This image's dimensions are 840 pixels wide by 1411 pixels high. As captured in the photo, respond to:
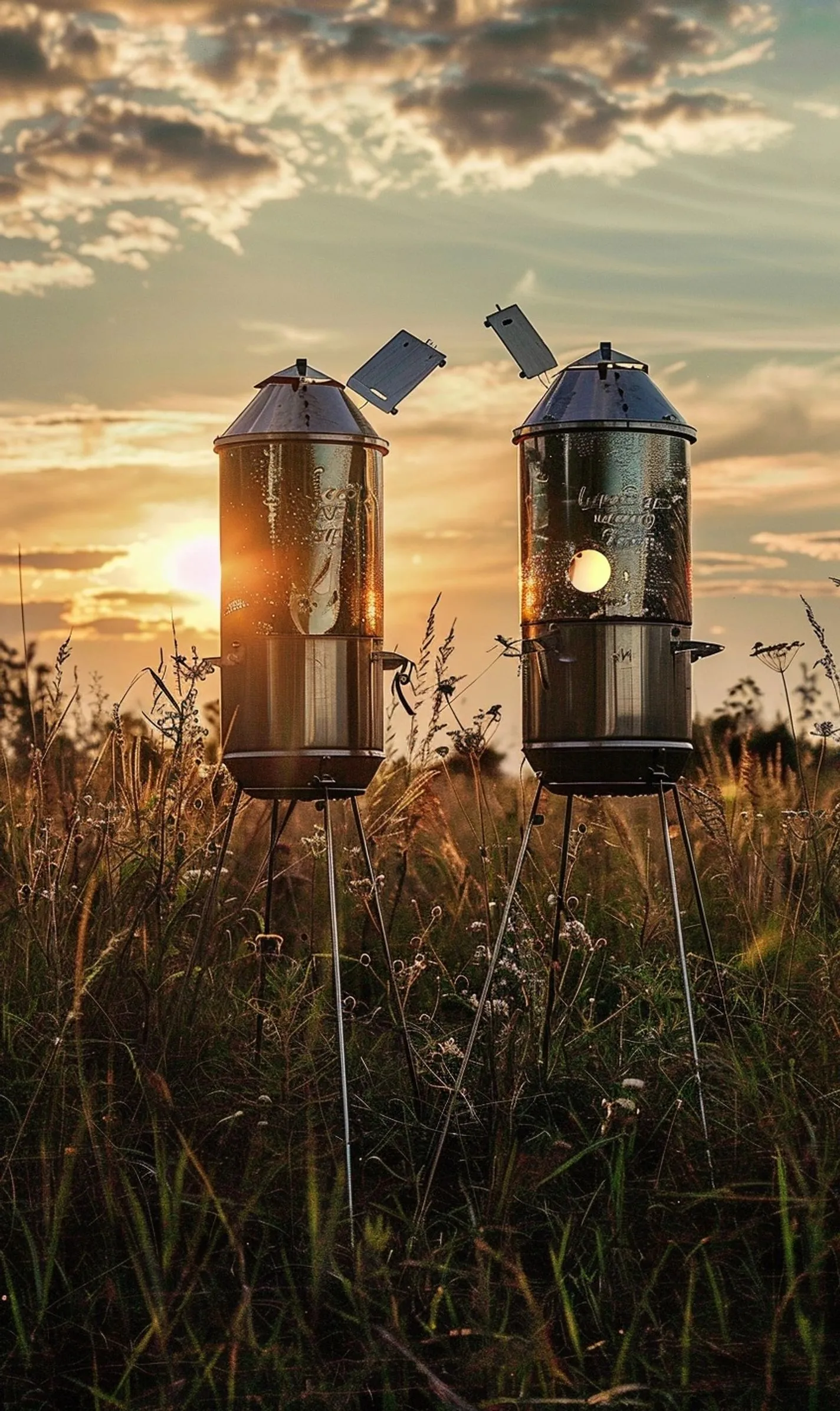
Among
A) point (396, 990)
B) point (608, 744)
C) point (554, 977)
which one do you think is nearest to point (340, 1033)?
point (396, 990)

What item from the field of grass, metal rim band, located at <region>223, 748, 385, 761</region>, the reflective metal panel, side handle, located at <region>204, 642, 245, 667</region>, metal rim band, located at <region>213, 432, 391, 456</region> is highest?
metal rim band, located at <region>213, 432, 391, 456</region>

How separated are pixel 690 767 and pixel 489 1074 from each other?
3.94 meters

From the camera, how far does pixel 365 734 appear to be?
16.4 ft

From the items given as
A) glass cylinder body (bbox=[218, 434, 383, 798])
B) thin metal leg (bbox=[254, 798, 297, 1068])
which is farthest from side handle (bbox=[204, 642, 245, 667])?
thin metal leg (bbox=[254, 798, 297, 1068])

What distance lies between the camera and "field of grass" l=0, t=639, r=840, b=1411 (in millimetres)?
3613

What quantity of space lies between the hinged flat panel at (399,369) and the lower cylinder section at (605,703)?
93cm

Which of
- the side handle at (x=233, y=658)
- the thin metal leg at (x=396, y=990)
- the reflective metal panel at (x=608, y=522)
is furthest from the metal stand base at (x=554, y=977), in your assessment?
the side handle at (x=233, y=658)

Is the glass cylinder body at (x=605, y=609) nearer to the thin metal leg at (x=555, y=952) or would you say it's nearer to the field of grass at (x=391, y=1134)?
the thin metal leg at (x=555, y=952)

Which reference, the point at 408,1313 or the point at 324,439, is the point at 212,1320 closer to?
the point at 408,1313

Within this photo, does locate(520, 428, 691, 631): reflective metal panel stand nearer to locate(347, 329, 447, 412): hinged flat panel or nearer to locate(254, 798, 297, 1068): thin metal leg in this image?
locate(347, 329, 447, 412): hinged flat panel

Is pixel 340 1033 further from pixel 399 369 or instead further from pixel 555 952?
pixel 399 369

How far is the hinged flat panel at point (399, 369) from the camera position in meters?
5.24

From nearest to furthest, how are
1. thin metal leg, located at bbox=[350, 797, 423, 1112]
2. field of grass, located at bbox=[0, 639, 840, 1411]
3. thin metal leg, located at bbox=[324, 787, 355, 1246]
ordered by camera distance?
field of grass, located at bbox=[0, 639, 840, 1411] → thin metal leg, located at bbox=[324, 787, 355, 1246] → thin metal leg, located at bbox=[350, 797, 423, 1112]

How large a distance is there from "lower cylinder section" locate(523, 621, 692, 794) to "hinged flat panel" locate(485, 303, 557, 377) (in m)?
0.92
